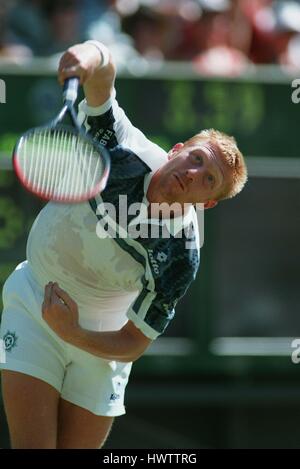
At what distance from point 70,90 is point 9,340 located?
1.24 m

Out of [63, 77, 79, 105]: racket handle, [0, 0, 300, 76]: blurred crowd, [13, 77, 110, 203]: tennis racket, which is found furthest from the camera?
[0, 0, 300, 76]: blurred crowd

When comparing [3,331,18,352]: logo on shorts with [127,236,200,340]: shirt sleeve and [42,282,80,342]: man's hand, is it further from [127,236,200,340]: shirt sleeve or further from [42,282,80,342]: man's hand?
[127,236,200,340]: shirt sleeve

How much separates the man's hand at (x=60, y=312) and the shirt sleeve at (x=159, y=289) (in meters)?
0.26

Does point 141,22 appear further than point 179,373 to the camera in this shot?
Yes

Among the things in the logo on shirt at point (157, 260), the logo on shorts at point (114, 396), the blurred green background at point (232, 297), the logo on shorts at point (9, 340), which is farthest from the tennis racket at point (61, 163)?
the blurred green background at point (232, 297)

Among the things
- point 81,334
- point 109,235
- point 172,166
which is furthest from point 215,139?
point 81,334

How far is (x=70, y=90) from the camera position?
3.66 metres

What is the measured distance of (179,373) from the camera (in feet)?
25.3

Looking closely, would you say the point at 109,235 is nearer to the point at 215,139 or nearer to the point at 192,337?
the point at 215,139

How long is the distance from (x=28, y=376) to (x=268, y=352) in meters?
3.59

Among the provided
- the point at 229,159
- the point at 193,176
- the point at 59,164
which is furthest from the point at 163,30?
the point at 59,164

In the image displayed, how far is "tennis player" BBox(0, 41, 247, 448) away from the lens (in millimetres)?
4211

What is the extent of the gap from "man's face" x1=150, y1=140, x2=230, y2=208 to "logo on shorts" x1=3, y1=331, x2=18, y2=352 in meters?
0.83

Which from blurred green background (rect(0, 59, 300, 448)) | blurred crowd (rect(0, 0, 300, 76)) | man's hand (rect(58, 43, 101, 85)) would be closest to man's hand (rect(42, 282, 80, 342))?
man's hand (rect(58, 43, 101, 85))
